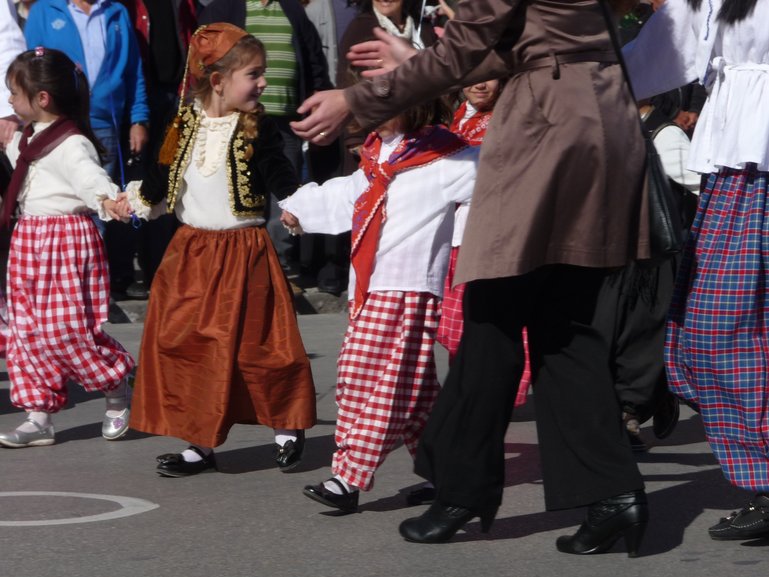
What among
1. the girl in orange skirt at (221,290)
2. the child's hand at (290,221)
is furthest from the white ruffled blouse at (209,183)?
the child's hand at (290,221)

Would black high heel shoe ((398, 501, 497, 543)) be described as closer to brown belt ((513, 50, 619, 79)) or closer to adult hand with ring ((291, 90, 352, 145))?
adult hand with ring ((291, 90, 352, 145))

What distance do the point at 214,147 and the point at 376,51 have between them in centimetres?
130

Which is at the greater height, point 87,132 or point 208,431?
point 87,132

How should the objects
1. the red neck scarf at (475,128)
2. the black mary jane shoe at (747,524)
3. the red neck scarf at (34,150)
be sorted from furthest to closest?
the red neck scarf at (34,150) → the red neck scarf at (475,128) → the black mary jane shoe at (747,524)

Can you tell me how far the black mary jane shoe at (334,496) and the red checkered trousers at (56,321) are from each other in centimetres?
164

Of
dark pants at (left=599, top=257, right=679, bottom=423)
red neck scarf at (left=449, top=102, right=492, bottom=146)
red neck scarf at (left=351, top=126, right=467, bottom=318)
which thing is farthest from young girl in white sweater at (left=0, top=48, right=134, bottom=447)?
dark pants at (left=599, top=257, right=679, bottom=423)

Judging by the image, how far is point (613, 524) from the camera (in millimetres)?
4379

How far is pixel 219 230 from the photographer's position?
18.9 ft

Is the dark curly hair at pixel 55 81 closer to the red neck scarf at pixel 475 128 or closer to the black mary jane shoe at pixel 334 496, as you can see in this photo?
the red neck scarf at pixel 475 128

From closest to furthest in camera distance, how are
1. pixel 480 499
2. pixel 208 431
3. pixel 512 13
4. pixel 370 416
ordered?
pixel 512 13, pixel 480 499, pixel 370 416, pixel 208 431

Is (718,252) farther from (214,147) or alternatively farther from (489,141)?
(214,147)

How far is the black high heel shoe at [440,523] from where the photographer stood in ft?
14.8

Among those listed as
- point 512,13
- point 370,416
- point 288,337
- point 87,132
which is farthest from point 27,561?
point 87,132

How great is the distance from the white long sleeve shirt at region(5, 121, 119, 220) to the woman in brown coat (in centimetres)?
201
